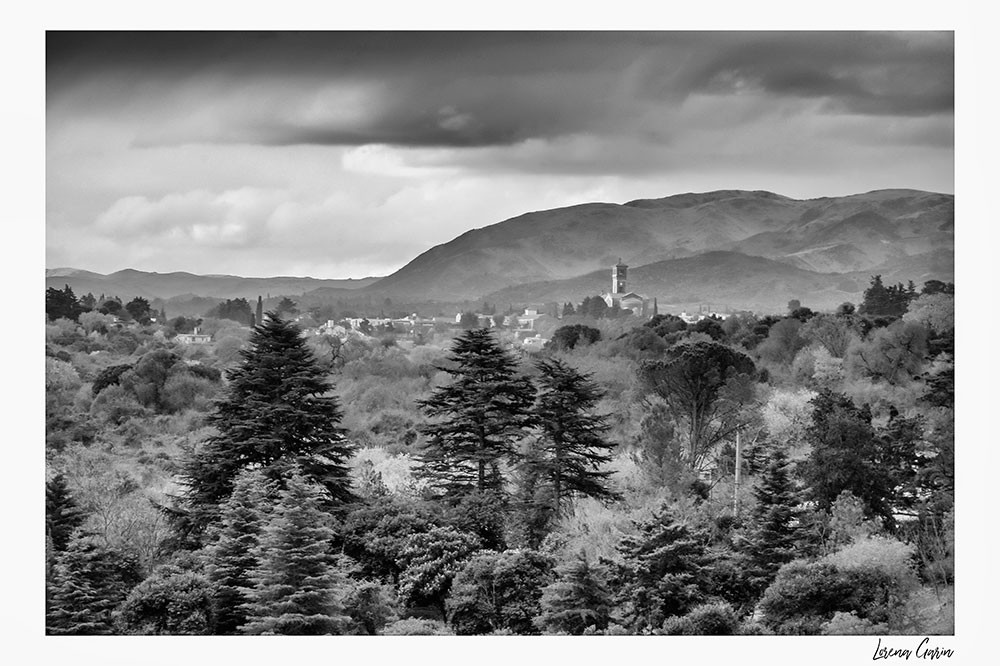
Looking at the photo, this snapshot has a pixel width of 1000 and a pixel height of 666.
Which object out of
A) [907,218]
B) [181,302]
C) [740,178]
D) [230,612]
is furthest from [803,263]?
[230,612]

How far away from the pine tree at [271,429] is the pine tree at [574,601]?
365 cm

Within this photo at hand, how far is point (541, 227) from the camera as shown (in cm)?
1616

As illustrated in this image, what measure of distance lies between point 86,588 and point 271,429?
129 inches

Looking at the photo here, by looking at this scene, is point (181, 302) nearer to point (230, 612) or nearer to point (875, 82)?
point (230, 612)

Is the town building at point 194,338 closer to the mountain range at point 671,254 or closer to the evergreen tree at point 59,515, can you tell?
the mountain range at point 671,254

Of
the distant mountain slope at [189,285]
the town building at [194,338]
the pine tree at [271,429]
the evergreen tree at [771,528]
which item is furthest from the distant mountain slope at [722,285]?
the evergreen tree at [771,528]

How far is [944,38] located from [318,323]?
38.9ft

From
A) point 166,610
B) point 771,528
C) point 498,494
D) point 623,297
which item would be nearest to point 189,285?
point 498,494

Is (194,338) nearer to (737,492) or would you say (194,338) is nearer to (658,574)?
(737,492)

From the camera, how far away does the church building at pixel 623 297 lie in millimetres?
19688

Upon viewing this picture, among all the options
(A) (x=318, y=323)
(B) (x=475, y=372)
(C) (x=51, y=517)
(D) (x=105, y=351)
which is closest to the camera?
(C) (x=51, y=517)

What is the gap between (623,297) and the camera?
20.9 meters
